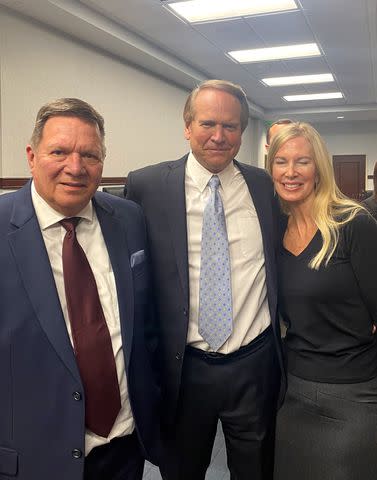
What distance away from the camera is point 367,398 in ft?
4.96

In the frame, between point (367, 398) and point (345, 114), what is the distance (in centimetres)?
1007

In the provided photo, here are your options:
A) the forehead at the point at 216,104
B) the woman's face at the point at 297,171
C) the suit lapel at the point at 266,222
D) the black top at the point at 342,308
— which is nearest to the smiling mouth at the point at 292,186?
the woman's face at the point at 297,171

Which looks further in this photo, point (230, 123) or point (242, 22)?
point (242, 22)

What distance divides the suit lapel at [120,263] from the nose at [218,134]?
0.48 meters

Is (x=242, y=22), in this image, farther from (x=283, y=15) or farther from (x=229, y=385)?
(x=229, y=385)

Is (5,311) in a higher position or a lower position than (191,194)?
lower

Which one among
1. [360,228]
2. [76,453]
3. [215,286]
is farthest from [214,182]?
[76,453]

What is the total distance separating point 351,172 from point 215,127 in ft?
36.9

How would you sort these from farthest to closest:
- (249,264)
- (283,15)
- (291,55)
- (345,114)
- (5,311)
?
(345,114) → (291,55) → (283,15) → (249,264) → (5,311)

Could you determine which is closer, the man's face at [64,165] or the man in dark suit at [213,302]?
the man's face at [64,165]

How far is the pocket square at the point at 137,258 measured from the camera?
4.43ft

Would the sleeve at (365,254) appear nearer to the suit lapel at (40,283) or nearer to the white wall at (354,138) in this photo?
the suit lapel at (40,283)

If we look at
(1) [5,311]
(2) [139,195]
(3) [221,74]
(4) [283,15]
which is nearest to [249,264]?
(2) [139,195]

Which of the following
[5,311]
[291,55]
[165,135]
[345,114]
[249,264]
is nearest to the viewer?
[5,311]
